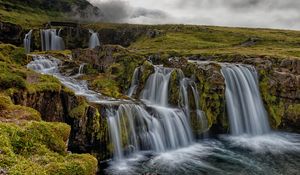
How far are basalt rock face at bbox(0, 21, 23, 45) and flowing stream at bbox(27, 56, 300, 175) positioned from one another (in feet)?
184

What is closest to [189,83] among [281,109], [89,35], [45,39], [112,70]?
[112,70]

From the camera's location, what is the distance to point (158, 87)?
3722 cm

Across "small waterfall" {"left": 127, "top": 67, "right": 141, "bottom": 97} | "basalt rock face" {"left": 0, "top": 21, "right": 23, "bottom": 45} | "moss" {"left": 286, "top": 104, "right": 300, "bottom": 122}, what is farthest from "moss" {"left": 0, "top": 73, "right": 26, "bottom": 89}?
"basalt rock face" {"left": 0, "top": 21, "right": 23, "bottom": 45}

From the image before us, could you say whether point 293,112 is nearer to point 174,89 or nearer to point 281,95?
point 281,95

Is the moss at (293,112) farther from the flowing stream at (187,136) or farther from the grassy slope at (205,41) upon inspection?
the grassy slope at (205,41)

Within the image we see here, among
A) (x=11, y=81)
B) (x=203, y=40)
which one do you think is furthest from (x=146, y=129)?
(x=203, y=40)

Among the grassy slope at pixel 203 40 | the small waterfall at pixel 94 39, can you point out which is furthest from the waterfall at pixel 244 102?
the small waterfall at pixel 94 39

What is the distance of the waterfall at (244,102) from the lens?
1495 inches

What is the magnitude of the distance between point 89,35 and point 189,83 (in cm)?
6930

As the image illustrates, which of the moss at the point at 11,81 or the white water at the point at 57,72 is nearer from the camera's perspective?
the moss at the point at 11,81

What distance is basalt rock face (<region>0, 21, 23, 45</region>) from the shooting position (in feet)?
293

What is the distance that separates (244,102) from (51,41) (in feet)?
207

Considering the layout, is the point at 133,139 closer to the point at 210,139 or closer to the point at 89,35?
the point at 210,139

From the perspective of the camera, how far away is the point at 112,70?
137ft
